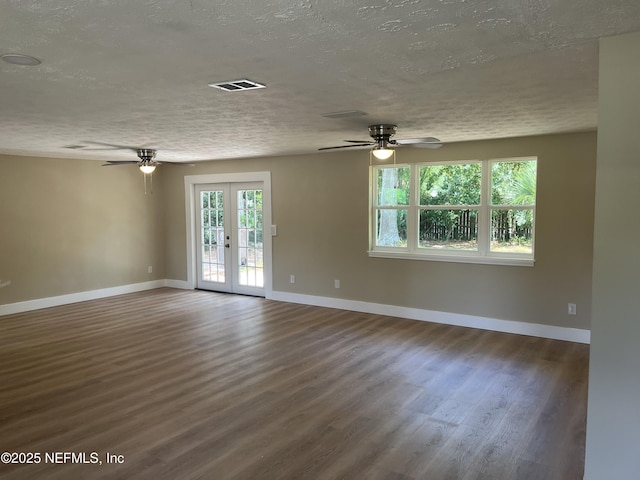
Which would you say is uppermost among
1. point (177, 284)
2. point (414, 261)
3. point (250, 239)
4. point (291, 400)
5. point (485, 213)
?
point (485, 213)

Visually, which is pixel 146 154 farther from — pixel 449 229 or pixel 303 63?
pixel 303 63

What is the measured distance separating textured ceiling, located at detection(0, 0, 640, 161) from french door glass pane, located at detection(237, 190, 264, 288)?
3.33 meters

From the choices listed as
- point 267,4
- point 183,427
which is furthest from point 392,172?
point 267,4

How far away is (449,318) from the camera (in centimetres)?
604

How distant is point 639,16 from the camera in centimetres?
193

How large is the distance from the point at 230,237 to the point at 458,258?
4.11m

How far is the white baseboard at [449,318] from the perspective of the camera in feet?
17.4

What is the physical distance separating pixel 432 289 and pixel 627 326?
12.8 feet

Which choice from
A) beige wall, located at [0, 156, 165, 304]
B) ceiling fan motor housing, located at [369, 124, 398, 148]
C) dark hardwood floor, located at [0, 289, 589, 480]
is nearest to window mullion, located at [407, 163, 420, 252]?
dark hardwood floor, located at [0, 289, 589, 480]

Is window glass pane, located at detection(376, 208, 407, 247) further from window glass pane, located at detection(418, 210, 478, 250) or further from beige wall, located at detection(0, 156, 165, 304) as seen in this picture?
beige wall, located at detection(0, 156, 165, 304)

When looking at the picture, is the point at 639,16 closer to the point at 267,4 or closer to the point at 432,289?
the point at 267,4

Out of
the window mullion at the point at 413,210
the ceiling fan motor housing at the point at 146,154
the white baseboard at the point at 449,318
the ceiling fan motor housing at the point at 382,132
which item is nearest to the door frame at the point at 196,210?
the white baseboard at the point at 449,318

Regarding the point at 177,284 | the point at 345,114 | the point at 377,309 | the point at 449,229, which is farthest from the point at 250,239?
the point at 345,114

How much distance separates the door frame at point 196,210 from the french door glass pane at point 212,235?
0.18 meters
